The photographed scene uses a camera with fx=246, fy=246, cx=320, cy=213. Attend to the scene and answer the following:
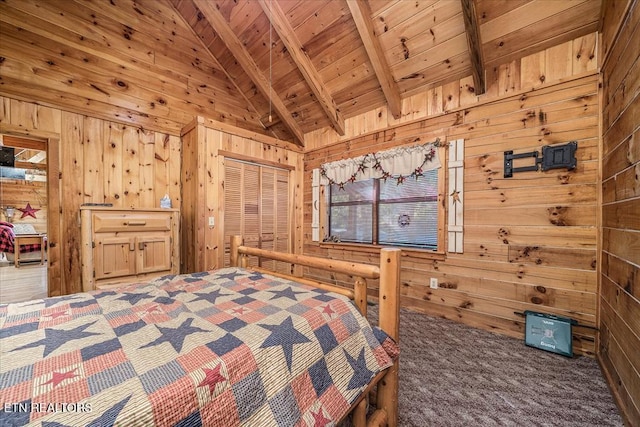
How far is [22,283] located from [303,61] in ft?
17.6

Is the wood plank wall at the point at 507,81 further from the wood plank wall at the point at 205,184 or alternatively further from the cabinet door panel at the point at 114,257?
the cabinet door panel at the point at 114,257

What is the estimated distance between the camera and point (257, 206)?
3764mm

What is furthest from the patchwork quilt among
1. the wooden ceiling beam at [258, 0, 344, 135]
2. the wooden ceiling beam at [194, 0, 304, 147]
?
the wooden ceiling beam at [194, 0, 304, 147]

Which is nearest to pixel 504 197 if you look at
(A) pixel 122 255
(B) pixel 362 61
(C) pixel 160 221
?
(B) pixel 362 61

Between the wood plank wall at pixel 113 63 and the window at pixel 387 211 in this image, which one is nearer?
the wood plank wall at pixel 113 63

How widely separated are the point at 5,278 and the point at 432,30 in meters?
7.24

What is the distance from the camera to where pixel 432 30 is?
8.27ft

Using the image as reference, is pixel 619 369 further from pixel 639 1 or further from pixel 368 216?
pixel 368 216

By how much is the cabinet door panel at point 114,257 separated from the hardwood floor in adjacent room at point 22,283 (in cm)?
149

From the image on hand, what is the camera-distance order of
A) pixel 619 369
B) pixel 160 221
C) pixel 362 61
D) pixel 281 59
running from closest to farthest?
pixel 619 369 < pixel 160 221 < pixel 362 61 < pixel 281 59

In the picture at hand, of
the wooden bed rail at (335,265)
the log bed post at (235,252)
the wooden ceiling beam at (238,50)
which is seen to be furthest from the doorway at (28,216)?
the wooden bed rail at (335,265)

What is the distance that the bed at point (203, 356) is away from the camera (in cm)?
65

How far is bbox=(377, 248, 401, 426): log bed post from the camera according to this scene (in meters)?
1.32

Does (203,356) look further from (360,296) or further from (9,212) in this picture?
(9,212)
